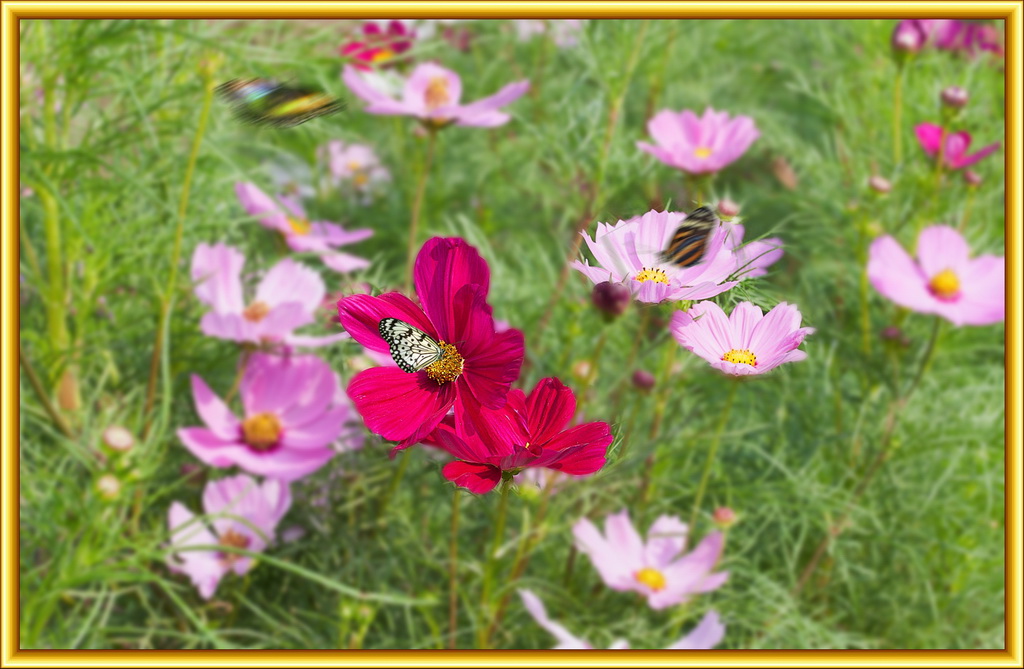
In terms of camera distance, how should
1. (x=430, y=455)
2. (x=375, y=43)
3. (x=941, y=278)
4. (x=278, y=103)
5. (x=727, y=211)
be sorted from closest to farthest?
(x=727, y=211) < (x=278, y=103) < (x=430, y=455) < (x=941, y=278) < (x=375, y=43)

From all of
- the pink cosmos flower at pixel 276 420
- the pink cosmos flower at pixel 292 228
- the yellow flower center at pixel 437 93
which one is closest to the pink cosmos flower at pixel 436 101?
the yellow flower center at pixel 437 93

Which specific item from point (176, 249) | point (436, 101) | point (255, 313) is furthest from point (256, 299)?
point (436, 101)

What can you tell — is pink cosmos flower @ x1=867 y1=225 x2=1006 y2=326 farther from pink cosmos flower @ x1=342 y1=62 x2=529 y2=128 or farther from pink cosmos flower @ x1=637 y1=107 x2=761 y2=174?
pink cosmos flower @ x1=342 y1=62 x2=529 y2=128

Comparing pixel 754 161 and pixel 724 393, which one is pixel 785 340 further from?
pixel 754 161

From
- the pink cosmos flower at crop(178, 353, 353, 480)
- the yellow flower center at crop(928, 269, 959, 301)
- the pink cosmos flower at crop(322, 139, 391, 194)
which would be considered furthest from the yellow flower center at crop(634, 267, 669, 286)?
the pink cosmos flower at crop(322, 139, 391, 194)

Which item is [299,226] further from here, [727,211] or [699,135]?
[727,211]
